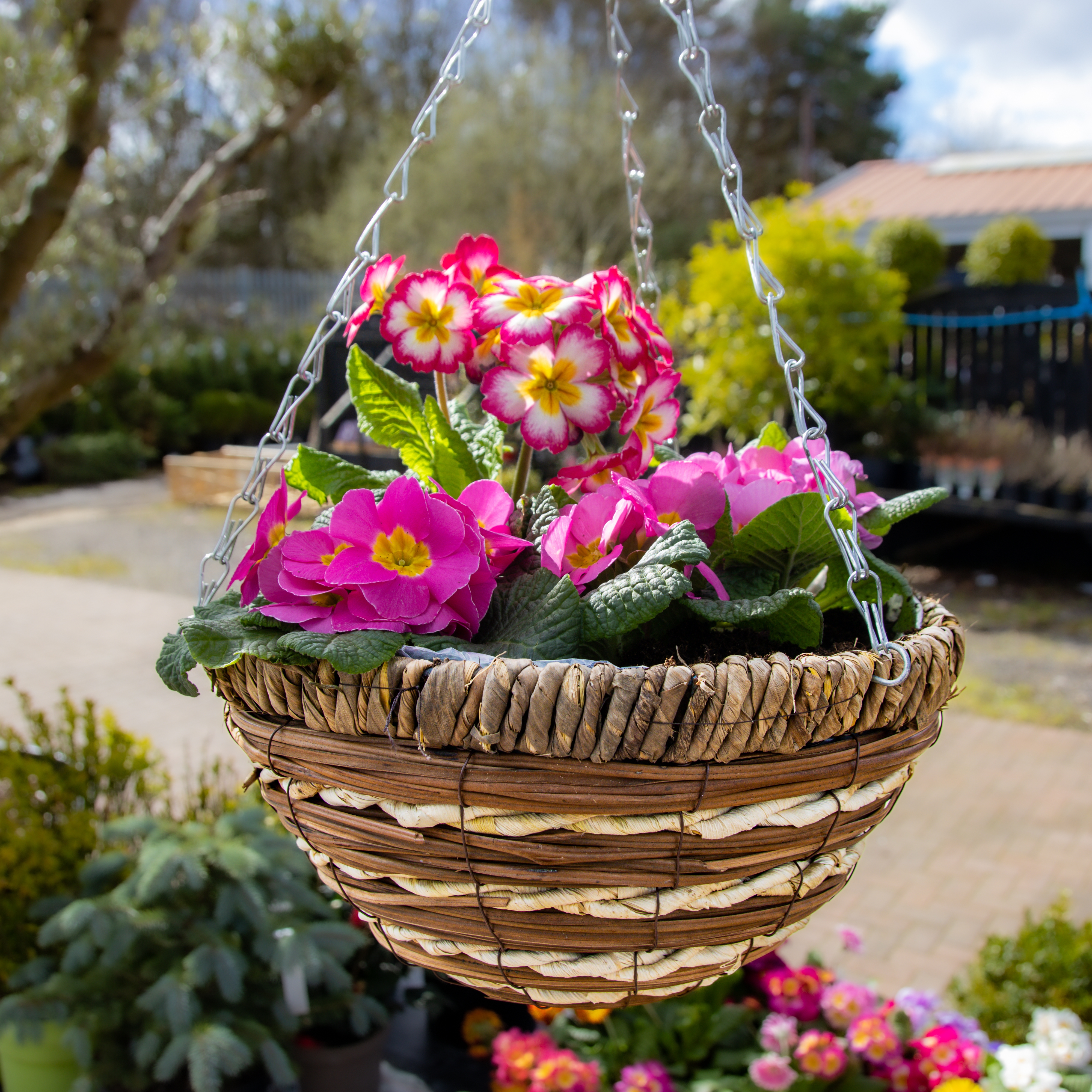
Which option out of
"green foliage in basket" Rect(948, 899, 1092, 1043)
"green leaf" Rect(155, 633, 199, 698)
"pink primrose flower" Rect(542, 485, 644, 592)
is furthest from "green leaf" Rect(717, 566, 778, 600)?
"green foliage in basket" Rect(948, 899, 1092, 1043)

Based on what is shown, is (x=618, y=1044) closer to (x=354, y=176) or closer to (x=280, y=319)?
(x=280, y=319)

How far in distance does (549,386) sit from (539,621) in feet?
0.76

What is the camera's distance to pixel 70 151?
2359mm

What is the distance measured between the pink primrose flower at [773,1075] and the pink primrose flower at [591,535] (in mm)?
1596

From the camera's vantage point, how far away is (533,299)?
0.90 m

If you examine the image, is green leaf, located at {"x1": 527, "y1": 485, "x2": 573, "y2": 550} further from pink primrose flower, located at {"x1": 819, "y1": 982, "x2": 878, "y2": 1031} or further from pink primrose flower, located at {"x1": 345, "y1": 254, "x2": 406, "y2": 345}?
pink primrose flower, located at {"x1": 819, "y1": 982, "x2": 878, "y2": 1031}

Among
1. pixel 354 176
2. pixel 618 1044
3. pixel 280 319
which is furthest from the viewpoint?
pixel 354 176

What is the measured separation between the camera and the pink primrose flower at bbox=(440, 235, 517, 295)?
98 cm

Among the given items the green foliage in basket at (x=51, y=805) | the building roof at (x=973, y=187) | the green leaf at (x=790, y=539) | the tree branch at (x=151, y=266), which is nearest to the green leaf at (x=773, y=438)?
the green leaf at (x=790, y=539)

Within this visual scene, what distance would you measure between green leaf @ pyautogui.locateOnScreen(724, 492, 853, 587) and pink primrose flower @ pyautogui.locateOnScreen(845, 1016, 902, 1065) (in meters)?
1.55

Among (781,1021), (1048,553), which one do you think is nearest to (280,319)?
(1048,553)

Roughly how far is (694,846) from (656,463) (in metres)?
0.60

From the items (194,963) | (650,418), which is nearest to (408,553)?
(650,418)

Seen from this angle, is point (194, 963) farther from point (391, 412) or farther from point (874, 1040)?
point (391, 412)
